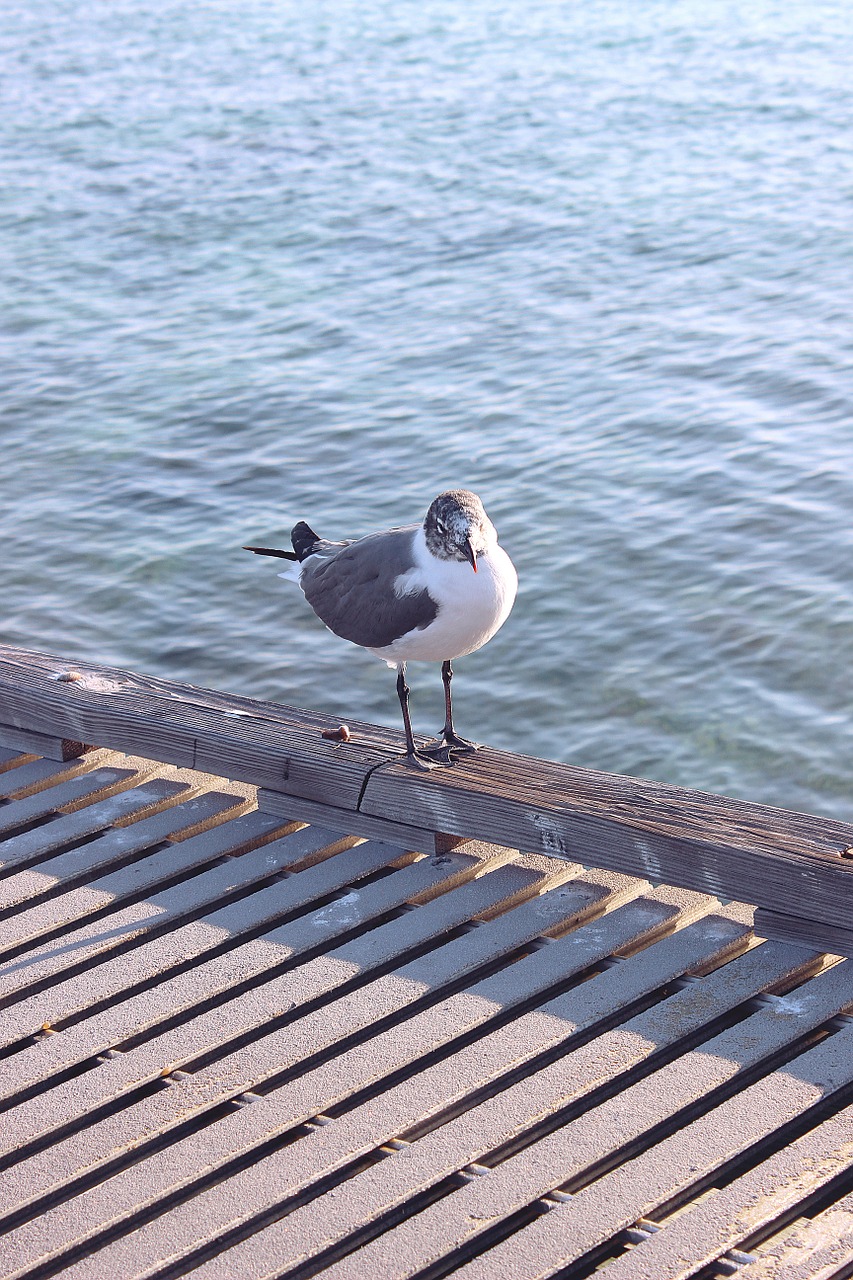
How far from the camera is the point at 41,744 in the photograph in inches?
236

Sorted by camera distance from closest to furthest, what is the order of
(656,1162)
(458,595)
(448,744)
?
(656,1162) < (458,595) < (448,744)

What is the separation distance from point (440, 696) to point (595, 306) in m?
7.30

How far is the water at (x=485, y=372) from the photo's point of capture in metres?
9.74

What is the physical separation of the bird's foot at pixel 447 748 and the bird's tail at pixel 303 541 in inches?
37.2

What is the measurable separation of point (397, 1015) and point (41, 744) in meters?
2.28

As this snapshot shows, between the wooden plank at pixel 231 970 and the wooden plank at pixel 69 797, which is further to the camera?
the wooden plank at pixel 69 797

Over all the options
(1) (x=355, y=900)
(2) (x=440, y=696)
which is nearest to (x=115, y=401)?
(2) (x=440, y=696)

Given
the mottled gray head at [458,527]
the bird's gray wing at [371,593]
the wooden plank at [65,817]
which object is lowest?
the wooden plank at [65,817]

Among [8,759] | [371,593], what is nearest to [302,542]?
[371,593]

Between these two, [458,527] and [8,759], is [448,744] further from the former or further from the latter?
[8,759]

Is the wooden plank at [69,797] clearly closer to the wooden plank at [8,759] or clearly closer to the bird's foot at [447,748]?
the wooden plank at [8,759]

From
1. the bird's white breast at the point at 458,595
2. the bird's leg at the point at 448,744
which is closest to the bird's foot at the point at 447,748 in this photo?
the bird's leg at the point at 448,744

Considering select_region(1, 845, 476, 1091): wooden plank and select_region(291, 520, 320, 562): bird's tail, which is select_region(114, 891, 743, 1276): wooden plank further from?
select_region(291, 520, 320, 562): bird's tail

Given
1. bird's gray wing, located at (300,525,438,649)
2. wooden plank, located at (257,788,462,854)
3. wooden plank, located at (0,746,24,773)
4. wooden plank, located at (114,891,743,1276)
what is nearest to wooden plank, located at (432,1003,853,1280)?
wooden plank, located at (114,891,743,1276)
